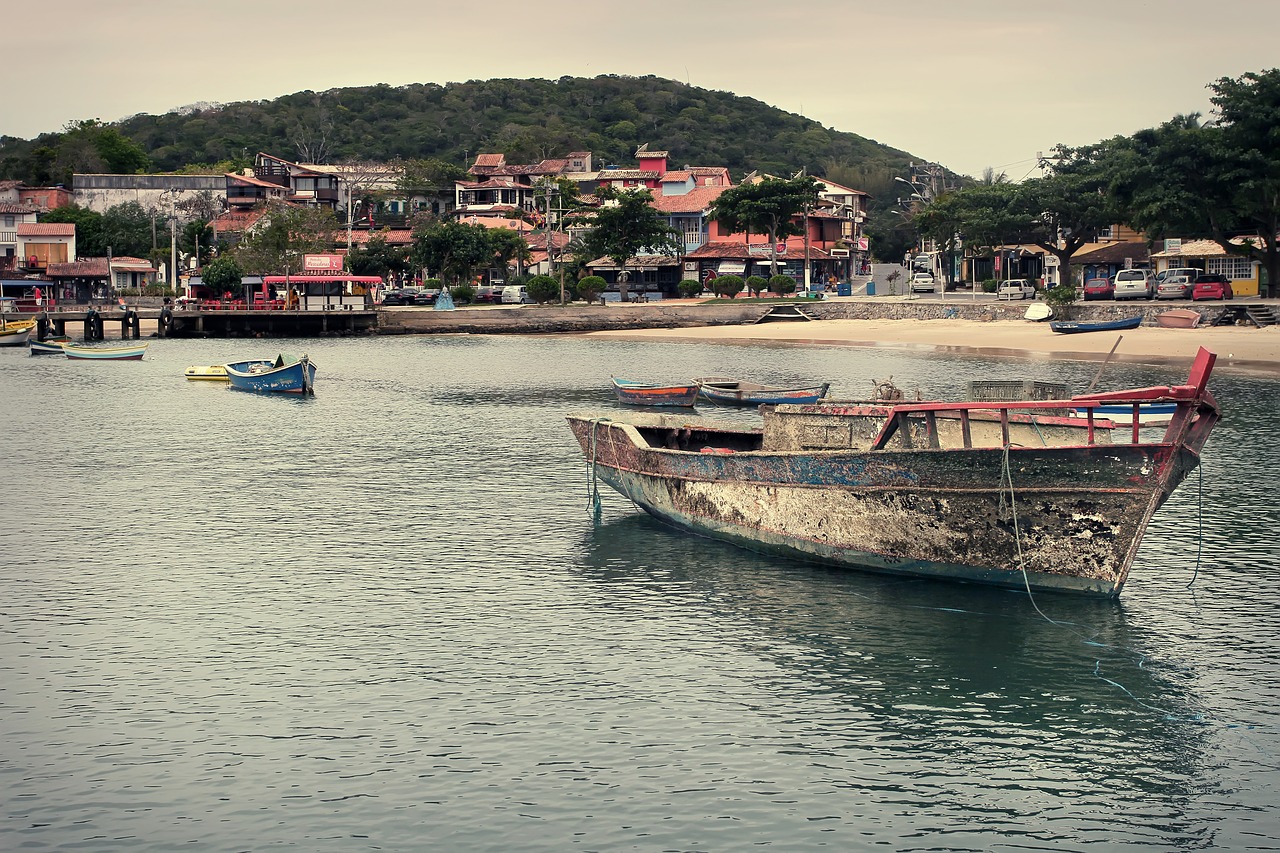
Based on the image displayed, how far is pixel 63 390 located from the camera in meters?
56.6

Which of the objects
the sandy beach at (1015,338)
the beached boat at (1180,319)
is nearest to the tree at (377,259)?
the sandy beach at (1015,338)

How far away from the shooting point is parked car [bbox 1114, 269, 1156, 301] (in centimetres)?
7512

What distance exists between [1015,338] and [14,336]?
64.5 meters

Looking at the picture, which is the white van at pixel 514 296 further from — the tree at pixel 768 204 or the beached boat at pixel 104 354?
the beached boat at pixel 104 354

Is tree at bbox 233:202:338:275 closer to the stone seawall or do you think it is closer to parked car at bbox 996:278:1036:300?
the stone seawall

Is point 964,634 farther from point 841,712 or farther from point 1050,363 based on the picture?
point 1050,363

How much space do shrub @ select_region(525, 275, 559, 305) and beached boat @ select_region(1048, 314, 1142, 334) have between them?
4223 cm

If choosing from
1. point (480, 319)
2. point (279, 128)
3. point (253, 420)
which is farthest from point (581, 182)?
point (253, 420)

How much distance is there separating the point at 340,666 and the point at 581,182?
125 meters

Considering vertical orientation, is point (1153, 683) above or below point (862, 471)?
below

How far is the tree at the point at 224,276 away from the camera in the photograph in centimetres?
10262

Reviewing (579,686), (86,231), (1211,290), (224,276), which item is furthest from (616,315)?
(579,686)

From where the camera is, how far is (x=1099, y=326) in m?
67.6

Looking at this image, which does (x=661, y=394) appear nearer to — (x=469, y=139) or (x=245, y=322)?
(x=245, y=322)
